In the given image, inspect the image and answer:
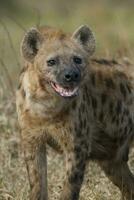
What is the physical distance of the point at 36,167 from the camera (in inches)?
326

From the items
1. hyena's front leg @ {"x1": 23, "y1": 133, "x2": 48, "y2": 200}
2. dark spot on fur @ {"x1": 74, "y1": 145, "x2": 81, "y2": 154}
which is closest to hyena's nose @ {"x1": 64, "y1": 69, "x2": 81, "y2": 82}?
dark spot on fur @ {"x1": 74, "y1": 145, "x2": 81, "y2": 154}

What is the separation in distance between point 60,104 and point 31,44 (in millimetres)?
508

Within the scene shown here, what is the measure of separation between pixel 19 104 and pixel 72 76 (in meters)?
0.65

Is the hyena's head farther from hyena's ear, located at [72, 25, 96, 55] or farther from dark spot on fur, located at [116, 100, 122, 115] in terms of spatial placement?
dark spot on fur, located at [116, 100, 122, 115]

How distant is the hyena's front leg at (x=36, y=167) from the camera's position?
8.27 m

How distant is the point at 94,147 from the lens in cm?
848

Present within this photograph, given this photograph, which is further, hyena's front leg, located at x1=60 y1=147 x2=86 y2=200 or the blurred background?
the blurred background

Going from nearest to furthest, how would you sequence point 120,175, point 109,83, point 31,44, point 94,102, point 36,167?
point 31,44, point 36,167, point 94,102, point 109,83, point 120,175

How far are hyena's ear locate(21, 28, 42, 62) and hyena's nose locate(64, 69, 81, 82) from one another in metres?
0.41

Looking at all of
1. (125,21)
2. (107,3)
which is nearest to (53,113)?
(125,21)

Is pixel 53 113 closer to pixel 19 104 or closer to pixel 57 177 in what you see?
pixel 19 104

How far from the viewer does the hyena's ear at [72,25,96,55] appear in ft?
27.2

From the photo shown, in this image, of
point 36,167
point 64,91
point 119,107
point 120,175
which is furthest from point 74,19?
point 64,91

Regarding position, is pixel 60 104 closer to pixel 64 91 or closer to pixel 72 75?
pixel 64 91
